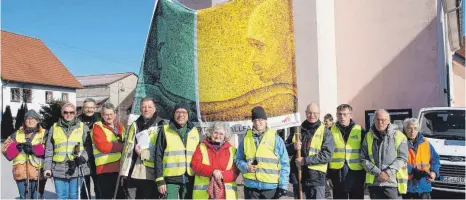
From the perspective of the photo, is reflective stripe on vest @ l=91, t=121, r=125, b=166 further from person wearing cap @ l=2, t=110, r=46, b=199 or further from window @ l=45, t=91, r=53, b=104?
window @ l=45, t=91, r=53, b=104

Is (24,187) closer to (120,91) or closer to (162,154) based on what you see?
(162,154)

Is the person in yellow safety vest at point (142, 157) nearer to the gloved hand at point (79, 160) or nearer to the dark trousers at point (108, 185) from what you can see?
the dark trousers at point (108, 185)

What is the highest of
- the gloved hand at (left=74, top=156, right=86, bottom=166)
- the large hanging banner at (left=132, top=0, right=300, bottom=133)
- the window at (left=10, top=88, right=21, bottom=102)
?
the window at (left=10, top=88, right=21, bottom=102)

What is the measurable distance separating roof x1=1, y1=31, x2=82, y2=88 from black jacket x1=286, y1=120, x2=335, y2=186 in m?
30.3

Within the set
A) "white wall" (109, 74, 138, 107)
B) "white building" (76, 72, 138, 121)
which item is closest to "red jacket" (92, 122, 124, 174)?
"white building" (76, 72, 138, 121)

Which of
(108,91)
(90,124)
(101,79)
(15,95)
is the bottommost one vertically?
(90,124)

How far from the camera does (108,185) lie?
588 centimetres

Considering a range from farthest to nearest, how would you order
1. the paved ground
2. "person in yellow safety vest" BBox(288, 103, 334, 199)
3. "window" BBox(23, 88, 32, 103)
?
"window" BBox(23, 88, 32, 103)
the paved ground
"person in yellow safety vest" BBox(288, 103, 334, 199)

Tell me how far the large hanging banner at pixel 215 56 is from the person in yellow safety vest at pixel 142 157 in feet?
3.47

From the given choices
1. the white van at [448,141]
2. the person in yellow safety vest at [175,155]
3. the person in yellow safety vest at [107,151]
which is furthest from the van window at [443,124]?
the person in yellow safety vest at [107,151]

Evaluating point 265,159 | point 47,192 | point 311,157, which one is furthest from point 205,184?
point 47,192

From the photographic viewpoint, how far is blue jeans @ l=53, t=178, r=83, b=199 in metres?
5.89

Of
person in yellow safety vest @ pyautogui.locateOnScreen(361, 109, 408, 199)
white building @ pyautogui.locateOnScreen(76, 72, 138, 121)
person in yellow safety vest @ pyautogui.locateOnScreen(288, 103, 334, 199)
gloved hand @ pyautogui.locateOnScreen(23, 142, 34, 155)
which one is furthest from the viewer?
white building @ pyautogui.locateOnScreen(76, 72, 138, 121)

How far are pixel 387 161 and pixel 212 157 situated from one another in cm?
197
